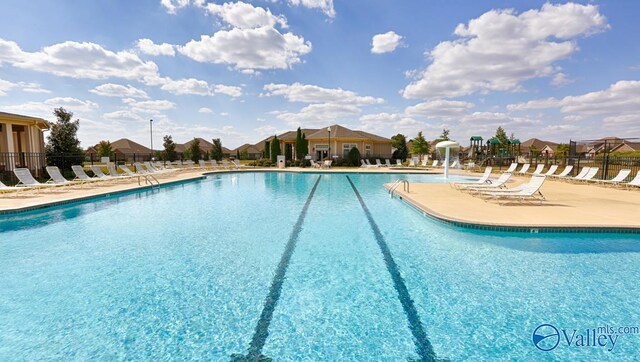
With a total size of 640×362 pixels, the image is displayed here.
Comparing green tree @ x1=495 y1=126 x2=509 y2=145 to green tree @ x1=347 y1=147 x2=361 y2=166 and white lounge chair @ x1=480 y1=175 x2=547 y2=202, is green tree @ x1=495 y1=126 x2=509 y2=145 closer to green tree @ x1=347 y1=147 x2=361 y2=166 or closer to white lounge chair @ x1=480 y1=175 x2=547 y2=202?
green tree @ x1=347 y1=147 x2=361 y2=166

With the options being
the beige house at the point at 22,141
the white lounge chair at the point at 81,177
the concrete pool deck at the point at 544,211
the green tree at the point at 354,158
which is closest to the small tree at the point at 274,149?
the green tree at the point at 354,158

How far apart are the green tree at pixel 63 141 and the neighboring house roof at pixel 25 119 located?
573mm

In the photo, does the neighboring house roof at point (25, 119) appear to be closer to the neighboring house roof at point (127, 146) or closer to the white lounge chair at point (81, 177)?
the white lounge chair at point (81, 177)

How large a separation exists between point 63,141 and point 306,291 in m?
20.6

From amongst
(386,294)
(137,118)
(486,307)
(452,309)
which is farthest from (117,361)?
(137,118)

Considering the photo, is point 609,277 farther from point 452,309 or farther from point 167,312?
point 167,312

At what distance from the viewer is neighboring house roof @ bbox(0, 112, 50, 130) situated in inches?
584

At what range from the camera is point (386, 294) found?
13.8ft

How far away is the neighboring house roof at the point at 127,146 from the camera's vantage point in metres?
48.7

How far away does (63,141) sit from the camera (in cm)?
1788

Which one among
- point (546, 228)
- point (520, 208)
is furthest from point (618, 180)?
point (546, 228)

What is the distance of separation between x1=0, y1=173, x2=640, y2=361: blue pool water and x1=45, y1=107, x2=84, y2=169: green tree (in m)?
12.1

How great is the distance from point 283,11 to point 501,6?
11.1 metres

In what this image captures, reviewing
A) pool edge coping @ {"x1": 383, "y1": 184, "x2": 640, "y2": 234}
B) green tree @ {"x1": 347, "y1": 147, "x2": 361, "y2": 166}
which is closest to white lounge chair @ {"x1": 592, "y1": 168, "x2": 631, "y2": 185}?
pool edge coping @ {"x1": 383, "y1": 184, "x2": 640, "y2": 234}
